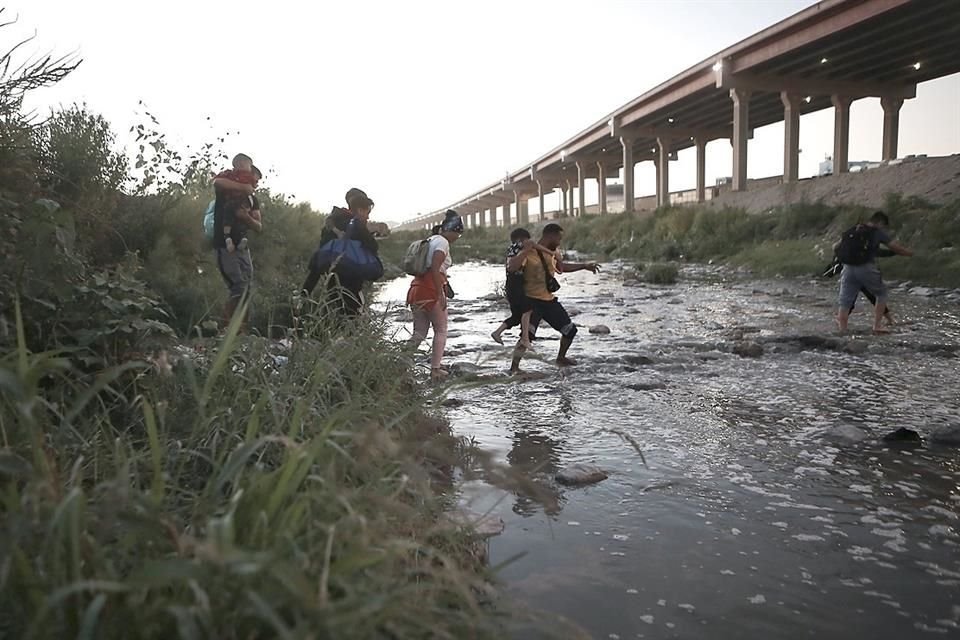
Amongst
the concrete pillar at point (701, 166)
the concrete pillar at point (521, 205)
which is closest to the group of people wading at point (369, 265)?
the concrete pillar at point (701, 166)

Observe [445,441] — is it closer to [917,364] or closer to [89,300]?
[89,300]

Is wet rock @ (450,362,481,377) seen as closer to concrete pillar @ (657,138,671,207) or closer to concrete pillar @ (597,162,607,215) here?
concrete pillar @ (657,138,671,207)

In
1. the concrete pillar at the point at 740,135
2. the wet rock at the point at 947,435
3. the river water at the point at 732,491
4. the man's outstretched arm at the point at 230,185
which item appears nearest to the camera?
the river water at the point at 732,491

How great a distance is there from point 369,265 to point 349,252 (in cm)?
22

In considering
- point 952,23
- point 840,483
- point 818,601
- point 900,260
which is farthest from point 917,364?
point 952,23

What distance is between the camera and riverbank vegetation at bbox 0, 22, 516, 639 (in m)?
1.44

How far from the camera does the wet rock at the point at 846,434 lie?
4.64m

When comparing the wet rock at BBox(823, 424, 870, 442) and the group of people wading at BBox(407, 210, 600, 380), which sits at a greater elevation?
the group of people wading at BBox(407, 210, 600, 380)

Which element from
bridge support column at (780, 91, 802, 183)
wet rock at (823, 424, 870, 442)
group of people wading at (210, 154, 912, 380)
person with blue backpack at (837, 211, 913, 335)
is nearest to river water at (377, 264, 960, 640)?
wet rock at (823, 424, 870, 442)

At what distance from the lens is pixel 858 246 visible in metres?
9.12

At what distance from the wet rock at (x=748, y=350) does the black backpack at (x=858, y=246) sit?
222 centimetres

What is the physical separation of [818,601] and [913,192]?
2071 cm

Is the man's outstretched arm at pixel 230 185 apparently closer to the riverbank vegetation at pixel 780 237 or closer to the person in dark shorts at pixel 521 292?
the person in dark shorts at pixel 521 292

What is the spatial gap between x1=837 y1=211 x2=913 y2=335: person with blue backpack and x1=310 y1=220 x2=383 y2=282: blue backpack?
6.70 meters
